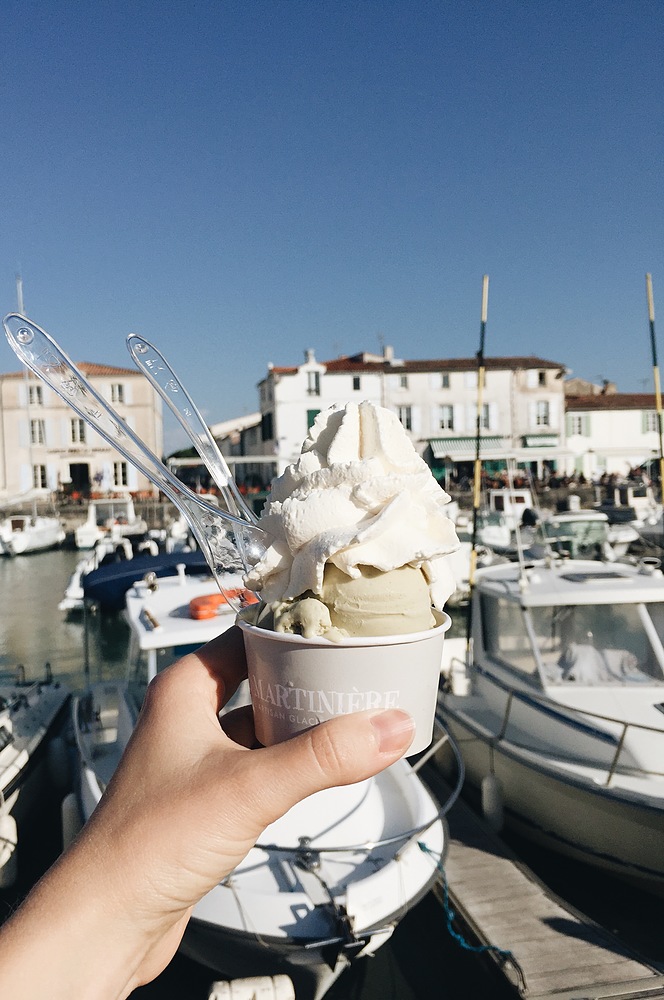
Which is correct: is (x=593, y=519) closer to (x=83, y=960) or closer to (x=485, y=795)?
(x=485, y=795)

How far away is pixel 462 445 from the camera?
39.9 meters

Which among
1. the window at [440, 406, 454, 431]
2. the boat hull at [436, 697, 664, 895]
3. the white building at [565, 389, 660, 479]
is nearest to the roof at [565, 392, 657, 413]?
the white building at [565, 389, 660, 479]

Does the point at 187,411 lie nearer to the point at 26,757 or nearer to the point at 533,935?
the point at 533,935

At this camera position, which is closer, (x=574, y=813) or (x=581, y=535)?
(x=574, y=813)

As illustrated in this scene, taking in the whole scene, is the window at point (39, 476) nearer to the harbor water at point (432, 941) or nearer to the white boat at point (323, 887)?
the harbor water at point (432, 941)

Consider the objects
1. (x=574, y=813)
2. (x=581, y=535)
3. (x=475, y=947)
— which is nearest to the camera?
(x=475, y=947)

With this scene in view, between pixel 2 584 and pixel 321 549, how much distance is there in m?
24.8

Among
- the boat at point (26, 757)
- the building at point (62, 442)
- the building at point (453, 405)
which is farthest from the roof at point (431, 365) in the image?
the boat at point (26, 757)

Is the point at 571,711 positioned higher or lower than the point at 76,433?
lower

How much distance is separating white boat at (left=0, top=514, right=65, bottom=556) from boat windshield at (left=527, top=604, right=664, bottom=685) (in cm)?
2692

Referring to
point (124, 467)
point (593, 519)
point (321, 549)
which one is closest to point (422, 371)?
point (124, 467)

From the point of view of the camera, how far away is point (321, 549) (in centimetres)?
172

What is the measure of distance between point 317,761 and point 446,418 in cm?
3979

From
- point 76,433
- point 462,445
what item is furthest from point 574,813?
point 76,433
